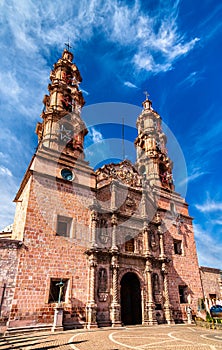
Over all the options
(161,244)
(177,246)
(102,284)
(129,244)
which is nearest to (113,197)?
(129,244)

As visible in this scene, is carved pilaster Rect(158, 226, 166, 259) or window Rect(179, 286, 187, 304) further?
window Rect(179, 286, 187, 304)

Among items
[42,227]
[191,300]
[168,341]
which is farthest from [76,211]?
[191,300]

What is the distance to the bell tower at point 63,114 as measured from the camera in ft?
65.9

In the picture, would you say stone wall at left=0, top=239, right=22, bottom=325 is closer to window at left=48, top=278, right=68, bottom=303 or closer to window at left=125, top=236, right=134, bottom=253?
window at left=48, top=278, right=68, bottom=303

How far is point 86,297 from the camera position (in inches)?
595

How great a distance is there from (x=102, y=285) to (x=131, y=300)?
4326 millimetres

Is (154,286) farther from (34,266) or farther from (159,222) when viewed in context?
(34,266)

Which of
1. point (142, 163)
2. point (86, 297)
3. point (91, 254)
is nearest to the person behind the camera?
point (86, 297)

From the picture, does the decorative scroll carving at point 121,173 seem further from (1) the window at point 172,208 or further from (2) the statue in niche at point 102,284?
(2) the statue in niche at point 102,284

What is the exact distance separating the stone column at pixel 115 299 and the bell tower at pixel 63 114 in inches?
343

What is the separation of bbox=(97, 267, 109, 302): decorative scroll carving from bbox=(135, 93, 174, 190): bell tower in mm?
11430

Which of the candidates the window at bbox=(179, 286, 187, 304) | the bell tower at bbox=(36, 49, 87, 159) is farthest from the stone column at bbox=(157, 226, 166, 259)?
the bell tower at bbox=(36, 49, 87, 159)

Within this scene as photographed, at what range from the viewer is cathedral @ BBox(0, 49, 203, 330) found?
13812 mm

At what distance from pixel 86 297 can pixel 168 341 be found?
20.4 ft
